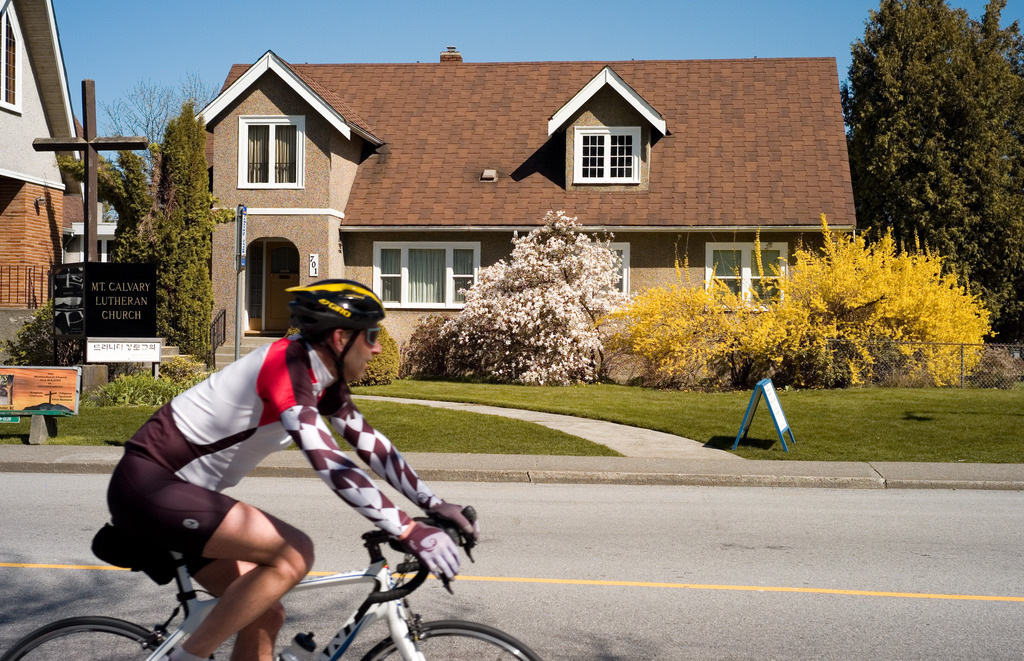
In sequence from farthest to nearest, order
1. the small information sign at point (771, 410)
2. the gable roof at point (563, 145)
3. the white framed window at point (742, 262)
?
the gable roof at point (563, 145) → the white framed window at point (742, 262) → the small information sign at point (771, 410)

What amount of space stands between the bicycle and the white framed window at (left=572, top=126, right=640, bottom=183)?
77.4ft

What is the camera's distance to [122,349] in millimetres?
18094

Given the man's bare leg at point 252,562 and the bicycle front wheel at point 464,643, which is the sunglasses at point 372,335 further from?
the bicycle front wheel at point 464,643

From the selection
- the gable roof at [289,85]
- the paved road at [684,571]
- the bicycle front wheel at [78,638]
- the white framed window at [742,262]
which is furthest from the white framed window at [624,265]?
the bicycle front wheel at [78,638]

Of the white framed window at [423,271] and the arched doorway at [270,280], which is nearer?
the white framed window at [423,271]

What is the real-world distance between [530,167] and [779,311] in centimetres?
911

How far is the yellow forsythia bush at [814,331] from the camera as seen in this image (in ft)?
68.1

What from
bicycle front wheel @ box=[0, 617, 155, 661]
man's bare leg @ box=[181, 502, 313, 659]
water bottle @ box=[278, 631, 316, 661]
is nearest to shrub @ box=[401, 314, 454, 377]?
bicycle front wheel @ box=[0, 617, 155, 661]

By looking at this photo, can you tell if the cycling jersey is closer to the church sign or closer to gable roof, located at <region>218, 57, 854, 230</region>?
the church sign

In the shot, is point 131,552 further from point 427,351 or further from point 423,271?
point 423,271

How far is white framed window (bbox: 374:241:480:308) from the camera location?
2664cm

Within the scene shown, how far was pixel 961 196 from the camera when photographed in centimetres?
3366

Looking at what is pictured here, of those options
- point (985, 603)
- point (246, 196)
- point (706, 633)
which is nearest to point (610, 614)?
point (706, 633)

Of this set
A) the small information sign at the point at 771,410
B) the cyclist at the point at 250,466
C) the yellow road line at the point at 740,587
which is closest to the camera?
the cyclist at the point at 250,466
